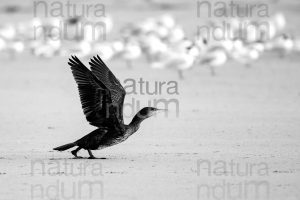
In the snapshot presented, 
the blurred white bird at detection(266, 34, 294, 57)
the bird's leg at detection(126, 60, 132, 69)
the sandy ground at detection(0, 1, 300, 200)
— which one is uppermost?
the blurred white bird at detection(266, 34, 294, 57)

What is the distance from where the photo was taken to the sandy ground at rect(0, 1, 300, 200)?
287 inches

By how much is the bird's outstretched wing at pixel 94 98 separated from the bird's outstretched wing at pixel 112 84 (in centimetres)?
9

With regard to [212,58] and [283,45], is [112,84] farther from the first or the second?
[283,45]

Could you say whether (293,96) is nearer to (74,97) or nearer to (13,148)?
(74,97)

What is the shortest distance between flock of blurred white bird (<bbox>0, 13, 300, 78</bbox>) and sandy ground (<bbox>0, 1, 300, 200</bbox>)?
47.4 inches

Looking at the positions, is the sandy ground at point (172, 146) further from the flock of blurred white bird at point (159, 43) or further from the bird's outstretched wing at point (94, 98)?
the flock of blurred white bird at point (159, 43)

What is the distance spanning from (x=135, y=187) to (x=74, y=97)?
27.7 feet

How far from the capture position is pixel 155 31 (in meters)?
27.7

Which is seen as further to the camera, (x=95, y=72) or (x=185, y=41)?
(x=185, y=41)

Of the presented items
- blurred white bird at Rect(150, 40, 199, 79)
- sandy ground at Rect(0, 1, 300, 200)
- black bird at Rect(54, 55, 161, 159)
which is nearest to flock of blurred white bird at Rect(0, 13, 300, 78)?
blurred white bird at Rect(150, 40, 199, 79)

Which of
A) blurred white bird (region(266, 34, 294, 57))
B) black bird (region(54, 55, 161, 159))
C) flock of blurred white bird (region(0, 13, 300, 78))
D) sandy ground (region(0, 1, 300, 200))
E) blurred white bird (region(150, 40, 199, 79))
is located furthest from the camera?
blurred white bird (region(266, 34, 294, 57))

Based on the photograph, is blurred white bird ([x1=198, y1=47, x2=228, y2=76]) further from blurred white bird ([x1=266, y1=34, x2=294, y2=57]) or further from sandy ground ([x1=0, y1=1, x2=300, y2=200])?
blurred white bird ([x1=266, y1=34, x2=294, y2=57])

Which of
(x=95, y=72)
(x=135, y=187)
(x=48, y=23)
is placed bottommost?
(x=135, y=187)

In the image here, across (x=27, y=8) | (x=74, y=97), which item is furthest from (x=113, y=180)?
(x=27, y=8)
